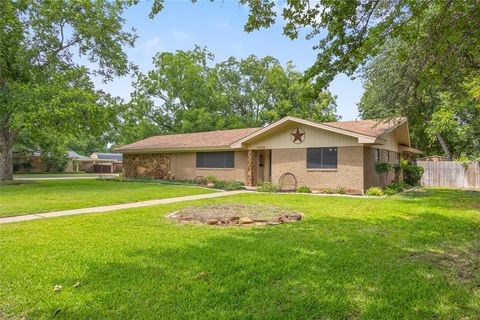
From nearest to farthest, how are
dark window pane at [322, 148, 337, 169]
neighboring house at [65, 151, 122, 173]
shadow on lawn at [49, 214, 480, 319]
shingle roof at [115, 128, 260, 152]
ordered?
shadow on lawn at [49, 214, 480, 319] < dark window pane at [322, 148, 337, 169] < shingle roof at [115, 128, 260, 152] < neighboring house at [65, 151, 122, 173]

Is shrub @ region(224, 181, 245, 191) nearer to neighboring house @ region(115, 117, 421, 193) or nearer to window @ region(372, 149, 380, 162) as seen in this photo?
neighboring house @ region(115, 117, 421, 193)

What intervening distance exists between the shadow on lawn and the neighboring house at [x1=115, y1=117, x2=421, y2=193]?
823 centimetres

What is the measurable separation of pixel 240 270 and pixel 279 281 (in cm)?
62

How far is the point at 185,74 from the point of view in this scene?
36906 mm

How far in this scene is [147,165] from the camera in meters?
24.9

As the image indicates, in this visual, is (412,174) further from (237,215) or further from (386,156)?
(237,215)

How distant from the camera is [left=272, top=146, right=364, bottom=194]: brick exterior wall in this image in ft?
49.6

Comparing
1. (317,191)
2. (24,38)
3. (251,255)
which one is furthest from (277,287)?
(24,38)

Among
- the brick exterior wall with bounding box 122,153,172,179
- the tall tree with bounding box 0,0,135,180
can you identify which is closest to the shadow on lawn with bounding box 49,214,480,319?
the tall tree with bounding box 0,0,135,180

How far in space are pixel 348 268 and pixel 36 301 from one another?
12.7 feet

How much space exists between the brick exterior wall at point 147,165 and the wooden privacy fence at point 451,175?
57.0ft

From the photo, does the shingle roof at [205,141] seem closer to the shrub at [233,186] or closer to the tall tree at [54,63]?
the shrub at [233,186]

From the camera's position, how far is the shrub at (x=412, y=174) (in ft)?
61.7

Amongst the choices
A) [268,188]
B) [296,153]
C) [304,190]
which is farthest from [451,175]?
[268,188]
